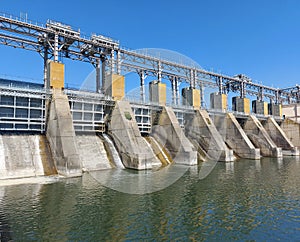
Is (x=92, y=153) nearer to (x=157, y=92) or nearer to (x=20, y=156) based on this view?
(x=20, y=156)

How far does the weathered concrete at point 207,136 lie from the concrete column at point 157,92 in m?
6.75

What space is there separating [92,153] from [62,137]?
557 centimetres

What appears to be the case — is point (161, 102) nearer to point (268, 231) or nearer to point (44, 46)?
point (44, 46)

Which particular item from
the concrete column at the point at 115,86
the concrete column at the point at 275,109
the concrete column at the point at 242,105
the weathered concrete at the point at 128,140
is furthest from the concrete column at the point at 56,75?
the concrete column at the point at 275,109

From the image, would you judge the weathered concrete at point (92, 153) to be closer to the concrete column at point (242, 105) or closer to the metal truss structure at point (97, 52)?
the metal truss structure at point (97, 52)

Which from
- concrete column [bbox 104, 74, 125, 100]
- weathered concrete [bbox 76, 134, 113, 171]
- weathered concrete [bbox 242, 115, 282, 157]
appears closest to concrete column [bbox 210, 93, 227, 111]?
weathered concrete [bbox 242, 115, 282, 157]

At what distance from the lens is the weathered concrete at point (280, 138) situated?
1808 inches

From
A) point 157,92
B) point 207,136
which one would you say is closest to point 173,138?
point 207,136

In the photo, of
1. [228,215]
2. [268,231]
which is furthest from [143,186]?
[268,231]

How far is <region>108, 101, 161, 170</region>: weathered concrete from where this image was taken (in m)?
26.5

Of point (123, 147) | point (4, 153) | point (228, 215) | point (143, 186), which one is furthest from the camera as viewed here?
point (123, 147)

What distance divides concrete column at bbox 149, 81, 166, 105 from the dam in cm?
18

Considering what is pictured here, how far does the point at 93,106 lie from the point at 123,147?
24.4ft

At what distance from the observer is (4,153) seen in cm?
2208
